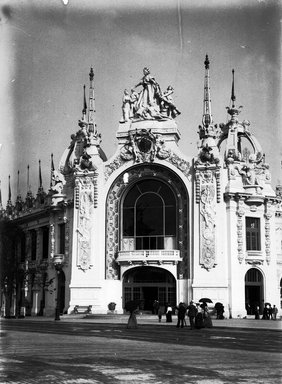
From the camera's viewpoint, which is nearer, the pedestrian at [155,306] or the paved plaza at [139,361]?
the paved plaza at [139,361]

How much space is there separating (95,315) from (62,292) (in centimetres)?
936

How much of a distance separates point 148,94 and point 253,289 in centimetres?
2107


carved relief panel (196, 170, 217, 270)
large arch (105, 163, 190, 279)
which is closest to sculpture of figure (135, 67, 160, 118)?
large arch (105, 163, 190, 279)

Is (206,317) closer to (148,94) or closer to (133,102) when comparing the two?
(133,102)

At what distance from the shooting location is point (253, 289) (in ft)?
198

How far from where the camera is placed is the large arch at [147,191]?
59.8 m

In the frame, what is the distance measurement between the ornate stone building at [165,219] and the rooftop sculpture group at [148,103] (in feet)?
0.32

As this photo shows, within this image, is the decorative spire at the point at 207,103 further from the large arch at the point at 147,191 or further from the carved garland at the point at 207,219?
the large arch at the point at 147,191

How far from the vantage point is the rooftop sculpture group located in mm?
62969

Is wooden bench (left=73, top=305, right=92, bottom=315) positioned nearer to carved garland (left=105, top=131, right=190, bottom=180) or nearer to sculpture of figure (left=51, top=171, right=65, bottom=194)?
sculpture of figure (left=51, top=171, right=65, bottom=194)

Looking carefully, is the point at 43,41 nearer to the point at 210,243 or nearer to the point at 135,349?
the point at 135,349

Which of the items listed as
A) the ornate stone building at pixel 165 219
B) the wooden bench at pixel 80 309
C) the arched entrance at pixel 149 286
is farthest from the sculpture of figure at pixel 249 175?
the wooden bench at pixel 80 309

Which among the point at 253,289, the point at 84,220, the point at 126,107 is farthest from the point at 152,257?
the point at 126,107

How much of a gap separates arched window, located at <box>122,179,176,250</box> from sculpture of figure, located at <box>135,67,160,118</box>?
275 inches
